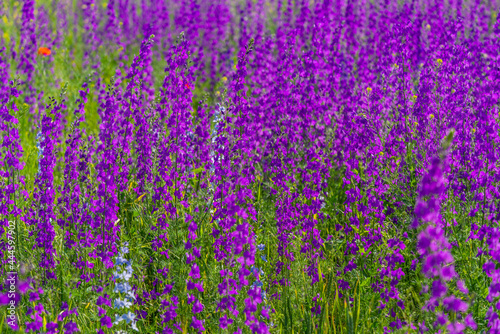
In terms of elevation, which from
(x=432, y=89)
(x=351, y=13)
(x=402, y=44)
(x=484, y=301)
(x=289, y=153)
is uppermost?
(x=351, y=13)

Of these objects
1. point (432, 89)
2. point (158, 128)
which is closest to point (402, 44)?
point (432, 89)

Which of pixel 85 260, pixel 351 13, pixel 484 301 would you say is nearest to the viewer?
pixel 484 301

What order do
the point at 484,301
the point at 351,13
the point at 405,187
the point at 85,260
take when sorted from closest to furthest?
1. the point at 484,301
2. the point at 85,260
3. the point at 405,187
4. the point at 351,13

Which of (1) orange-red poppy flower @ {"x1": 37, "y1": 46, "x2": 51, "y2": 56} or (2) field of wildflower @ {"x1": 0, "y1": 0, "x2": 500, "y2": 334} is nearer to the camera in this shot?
(2) field of wildflower @ {"x1": 0, "y1": 0, "x2": 500, "y2": 334}

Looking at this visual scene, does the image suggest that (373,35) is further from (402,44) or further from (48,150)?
(48,150)

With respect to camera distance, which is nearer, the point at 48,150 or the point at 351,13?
the point at 48,150

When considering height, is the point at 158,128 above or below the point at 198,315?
above

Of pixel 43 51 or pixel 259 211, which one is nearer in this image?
pixel 259 211

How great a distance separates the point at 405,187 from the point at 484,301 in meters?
1.28

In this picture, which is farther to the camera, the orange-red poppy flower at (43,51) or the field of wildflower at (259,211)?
the orange-red poppy flower at (43,51)

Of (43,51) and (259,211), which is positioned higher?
(43,51)

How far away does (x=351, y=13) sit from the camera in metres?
6.91

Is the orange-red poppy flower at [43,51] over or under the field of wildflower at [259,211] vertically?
over

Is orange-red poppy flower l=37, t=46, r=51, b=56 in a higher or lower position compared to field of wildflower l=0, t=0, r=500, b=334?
higher
